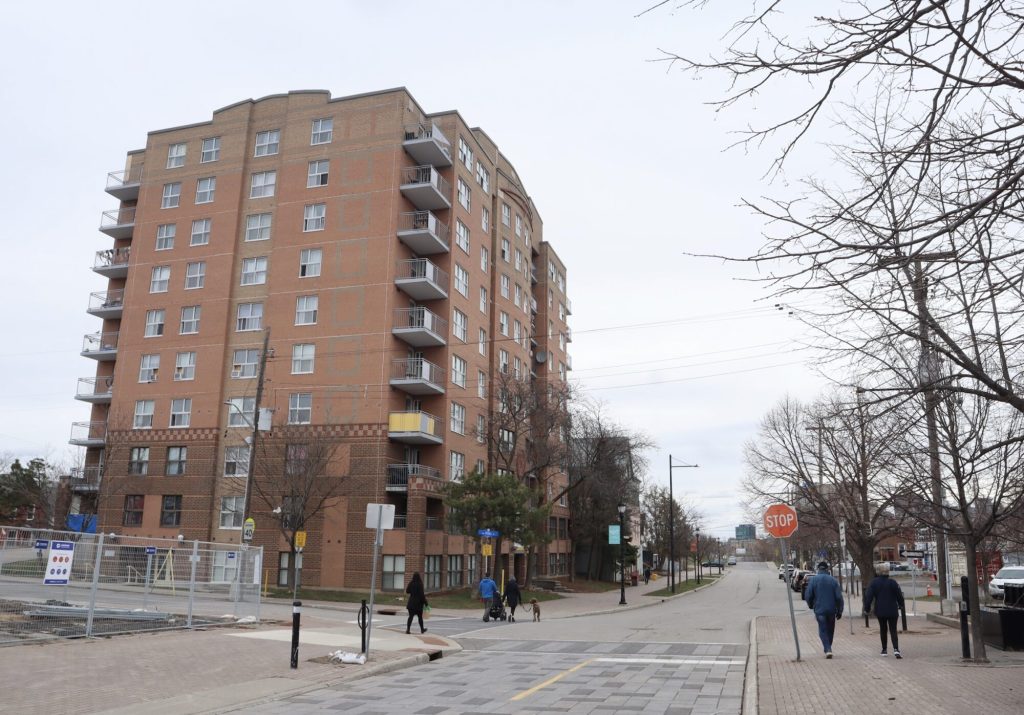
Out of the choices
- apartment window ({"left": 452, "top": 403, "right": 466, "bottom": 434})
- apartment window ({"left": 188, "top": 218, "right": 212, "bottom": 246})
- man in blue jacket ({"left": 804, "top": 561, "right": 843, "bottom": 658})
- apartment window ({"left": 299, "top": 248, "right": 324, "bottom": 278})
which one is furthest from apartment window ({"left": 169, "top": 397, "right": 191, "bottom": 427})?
man in blue jacket ({"left": 804, "top": 561, "right": 843, "bottom": 658})

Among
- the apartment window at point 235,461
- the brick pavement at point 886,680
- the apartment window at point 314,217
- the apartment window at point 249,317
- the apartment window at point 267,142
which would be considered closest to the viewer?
the brick pavement at point 886,680

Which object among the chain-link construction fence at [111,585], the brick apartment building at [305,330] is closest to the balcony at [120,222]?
the brick apartment building at [305,330]

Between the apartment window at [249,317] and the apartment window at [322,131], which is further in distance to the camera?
the apartment window at [322,131]

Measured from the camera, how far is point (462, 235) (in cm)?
4578

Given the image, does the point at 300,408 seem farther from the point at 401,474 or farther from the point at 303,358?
the point at 401,474

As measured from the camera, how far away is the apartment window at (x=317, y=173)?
1694 inches

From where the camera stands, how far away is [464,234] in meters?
46.2

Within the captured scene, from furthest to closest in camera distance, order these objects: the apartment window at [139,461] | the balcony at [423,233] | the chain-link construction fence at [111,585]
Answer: the apartment window at [139,461] → the balcony at [423,233] → the chain-link construction fence at [111,585]

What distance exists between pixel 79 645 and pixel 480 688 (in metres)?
7.78

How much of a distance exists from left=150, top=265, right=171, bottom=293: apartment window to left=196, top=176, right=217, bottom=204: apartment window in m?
4.42

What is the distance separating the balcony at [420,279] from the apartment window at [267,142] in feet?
37.3

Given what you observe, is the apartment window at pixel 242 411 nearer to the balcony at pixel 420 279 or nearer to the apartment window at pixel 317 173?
the balcony at pixel 420 279

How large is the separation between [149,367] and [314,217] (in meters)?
13.1

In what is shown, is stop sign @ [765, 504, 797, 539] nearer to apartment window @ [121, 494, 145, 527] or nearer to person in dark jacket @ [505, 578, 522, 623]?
person in dark jacket @ [505, 578, 522, 623]
